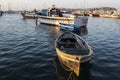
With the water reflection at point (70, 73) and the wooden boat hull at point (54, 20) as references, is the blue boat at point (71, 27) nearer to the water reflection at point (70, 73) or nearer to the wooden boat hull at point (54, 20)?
the wooden boat hull at point (54, 20)

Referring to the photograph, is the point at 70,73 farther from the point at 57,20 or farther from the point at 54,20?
the point at 54,20

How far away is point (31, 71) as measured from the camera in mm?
12180

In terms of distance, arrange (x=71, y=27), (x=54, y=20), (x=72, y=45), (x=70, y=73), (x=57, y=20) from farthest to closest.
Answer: (x=54, y=20)
(x=57, y=20)
(x=71, y=27)
(x=72, y=45)
(x=70, y=73)

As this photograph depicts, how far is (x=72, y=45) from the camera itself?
16.1m

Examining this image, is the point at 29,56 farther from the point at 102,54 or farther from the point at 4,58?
the point at 102,54

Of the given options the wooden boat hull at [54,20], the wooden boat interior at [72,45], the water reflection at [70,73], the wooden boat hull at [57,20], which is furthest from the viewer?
the wooden boat hull at [54,20]

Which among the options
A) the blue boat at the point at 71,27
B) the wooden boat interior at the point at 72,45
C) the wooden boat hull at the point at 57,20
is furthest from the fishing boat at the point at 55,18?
the wooden boat interior at the point at 72,45

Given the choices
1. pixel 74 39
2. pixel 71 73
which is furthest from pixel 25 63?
pixel 74 39

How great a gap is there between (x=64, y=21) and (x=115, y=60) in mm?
22290

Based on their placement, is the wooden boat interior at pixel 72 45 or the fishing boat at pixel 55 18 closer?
the wooden boat interior at pixel 72 45

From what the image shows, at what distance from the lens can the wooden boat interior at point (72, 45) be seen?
497 inches

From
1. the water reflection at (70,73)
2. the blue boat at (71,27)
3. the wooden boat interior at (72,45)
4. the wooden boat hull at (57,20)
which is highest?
the wooden boat hull at (57,20)

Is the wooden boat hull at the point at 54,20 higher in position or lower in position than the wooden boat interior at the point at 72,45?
higher

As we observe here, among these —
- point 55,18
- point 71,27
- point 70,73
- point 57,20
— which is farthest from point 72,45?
point 55,18
